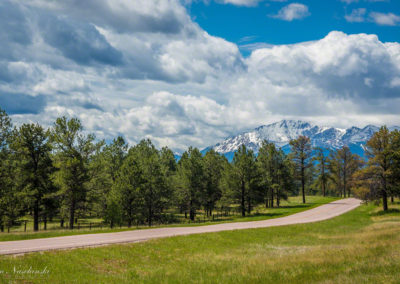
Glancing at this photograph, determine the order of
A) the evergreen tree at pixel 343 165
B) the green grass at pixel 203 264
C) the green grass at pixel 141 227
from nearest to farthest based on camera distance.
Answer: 1. the green grass at pixel 203 264
2. the green grass at pixel 141 227
3. the evergreen tree at pixel 343 165

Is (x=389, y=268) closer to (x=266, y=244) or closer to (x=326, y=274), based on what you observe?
(x=326, y=274)

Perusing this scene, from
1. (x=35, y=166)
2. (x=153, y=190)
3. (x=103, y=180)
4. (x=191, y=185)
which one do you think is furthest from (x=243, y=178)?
(x=35, y=166)

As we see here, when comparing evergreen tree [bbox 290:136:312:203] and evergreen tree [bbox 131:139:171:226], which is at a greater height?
evergreen tree [bbox 290:136:312:203]

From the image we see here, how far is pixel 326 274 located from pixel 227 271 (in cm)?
479

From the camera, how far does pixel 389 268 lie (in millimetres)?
12422

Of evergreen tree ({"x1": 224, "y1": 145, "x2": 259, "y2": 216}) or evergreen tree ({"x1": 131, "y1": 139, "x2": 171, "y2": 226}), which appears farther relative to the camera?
evergreen tree ({"x1": 224, "y1": 145, "x2": 259, "y2": 216})

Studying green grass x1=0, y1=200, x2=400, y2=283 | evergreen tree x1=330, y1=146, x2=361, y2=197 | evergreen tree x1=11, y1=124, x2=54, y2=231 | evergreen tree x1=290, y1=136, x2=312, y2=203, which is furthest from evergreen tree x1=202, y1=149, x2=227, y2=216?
evergreen tree x1=330, y1=146, x2=361, y2=197

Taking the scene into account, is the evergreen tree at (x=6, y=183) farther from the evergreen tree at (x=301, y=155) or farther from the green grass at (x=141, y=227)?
the evergreen tree at (x=301, y=155)

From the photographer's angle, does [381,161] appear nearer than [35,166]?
No

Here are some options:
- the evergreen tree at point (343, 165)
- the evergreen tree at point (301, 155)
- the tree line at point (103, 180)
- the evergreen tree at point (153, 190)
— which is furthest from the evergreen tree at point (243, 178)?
the evergreen tree at point (343, 165)

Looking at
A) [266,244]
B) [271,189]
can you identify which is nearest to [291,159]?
[271,189]

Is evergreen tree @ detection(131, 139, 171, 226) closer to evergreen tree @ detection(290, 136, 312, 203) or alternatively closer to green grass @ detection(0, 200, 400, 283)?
green grass @ detection(0, 200, 400, 283)

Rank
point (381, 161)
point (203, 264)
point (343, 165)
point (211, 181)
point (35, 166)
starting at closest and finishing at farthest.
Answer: point (203, 264)
point (35, 166)
point (381, 161)
point (211, 181)
point (343, 165)

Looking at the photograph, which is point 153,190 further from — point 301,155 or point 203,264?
point 301,155
